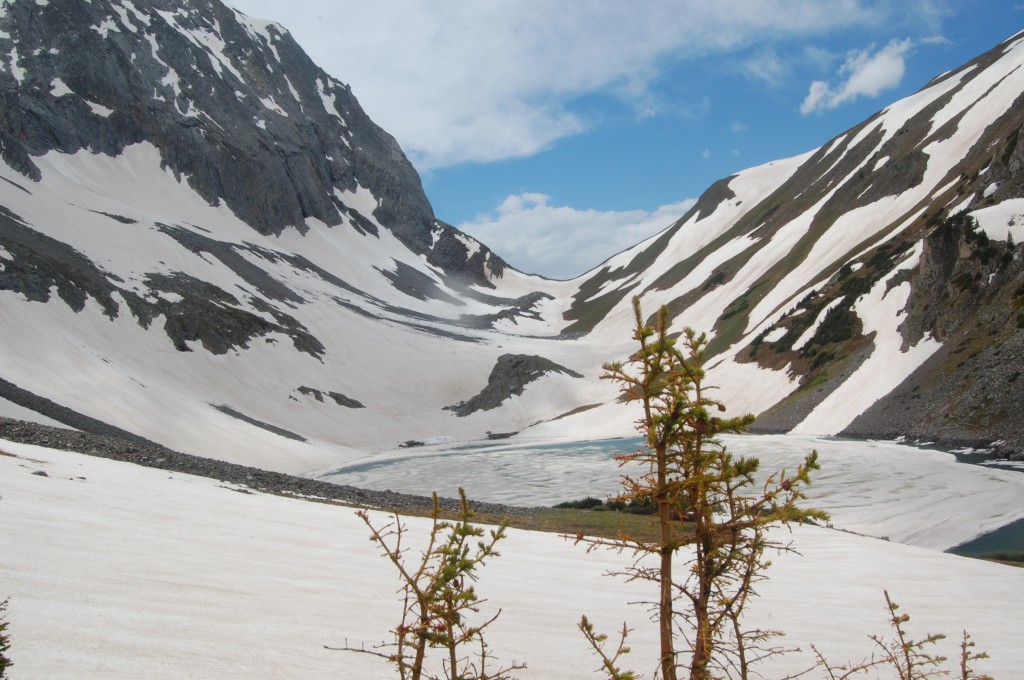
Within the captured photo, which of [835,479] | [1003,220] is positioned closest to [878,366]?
[1003,220]

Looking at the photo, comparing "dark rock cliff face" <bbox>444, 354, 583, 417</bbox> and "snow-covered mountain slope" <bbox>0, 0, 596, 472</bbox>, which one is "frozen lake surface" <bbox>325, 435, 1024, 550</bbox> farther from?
"dark rock cliff face" <bbox>444, 354, 583, 417</bbox>

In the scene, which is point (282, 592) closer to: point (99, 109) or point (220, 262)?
point (220, 262)

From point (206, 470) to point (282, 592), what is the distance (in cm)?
1860

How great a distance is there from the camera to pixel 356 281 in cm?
12638

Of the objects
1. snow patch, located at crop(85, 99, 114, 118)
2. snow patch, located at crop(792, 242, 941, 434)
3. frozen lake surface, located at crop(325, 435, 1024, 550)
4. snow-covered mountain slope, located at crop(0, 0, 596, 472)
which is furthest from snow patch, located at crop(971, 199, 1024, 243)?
snow patch, located at crop(85, 99, 114, 118)

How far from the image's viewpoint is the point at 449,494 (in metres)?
36.2

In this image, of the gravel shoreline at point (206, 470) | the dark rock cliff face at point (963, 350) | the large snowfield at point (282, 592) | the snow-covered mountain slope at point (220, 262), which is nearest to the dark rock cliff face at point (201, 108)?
the snow-covered mountain slope at point (220, 262)

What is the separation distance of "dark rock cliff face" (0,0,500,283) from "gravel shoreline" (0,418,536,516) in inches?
3194

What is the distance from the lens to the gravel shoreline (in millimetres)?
20828

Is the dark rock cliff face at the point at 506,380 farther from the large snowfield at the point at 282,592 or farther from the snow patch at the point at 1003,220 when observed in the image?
the large snowfield at the point at 282,592

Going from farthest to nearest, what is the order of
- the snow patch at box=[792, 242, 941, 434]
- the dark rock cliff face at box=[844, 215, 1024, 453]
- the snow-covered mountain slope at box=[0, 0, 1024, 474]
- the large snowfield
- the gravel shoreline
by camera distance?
the snow patch at box=[792, 242, 941, 434] < the snow-covered mountain slope at box=[0, 0, 1024, 474] < the dark rock cliff face at box=[844, 215, 1024, 453] < the gravel shoreline < the large snowfield

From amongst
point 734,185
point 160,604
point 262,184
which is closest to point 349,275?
point 262,184

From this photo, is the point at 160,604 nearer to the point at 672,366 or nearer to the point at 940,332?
the point at 672,366

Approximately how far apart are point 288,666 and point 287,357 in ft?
230
